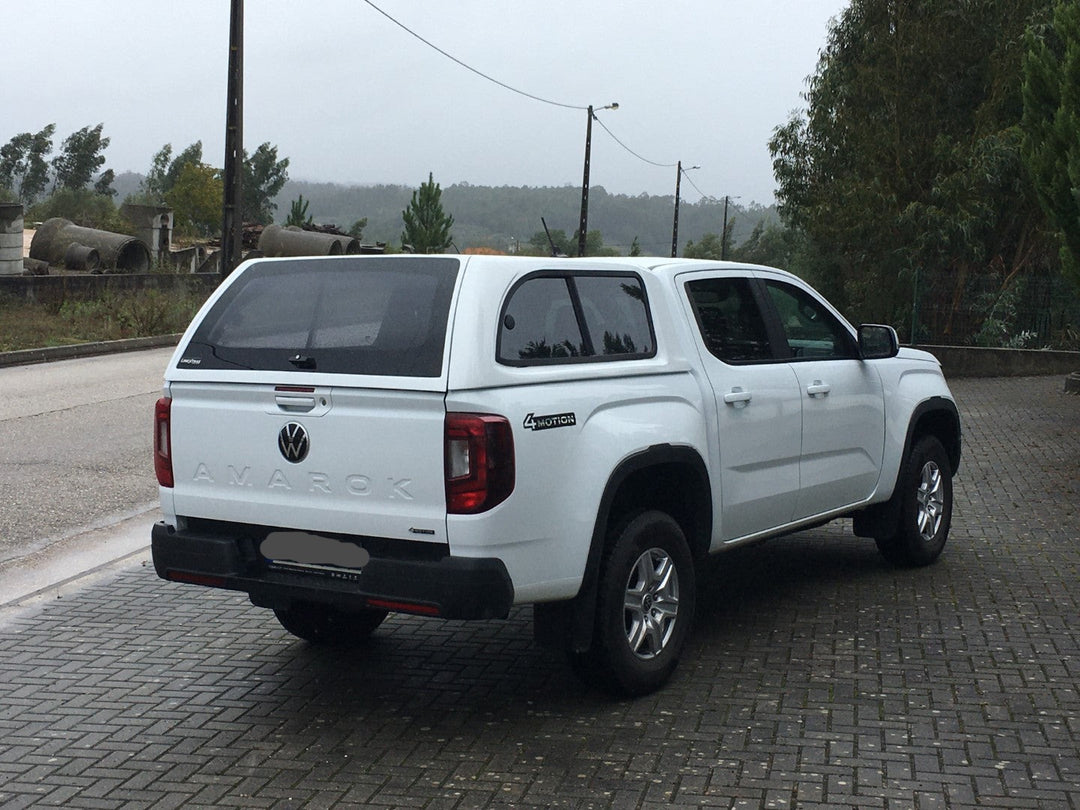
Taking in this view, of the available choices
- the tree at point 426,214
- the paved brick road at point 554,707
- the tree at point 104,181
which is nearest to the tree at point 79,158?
the tree at point 104,181

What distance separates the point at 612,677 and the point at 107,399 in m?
12.2

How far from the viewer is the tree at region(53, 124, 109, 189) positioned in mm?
101688

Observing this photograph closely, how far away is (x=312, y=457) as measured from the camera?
4.97m

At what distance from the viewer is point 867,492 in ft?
24.0

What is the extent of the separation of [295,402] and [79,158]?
104 meters

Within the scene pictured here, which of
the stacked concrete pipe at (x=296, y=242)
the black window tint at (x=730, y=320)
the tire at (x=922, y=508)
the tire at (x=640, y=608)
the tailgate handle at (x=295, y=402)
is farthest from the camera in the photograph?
the stacked concrete pipe at (x=296, y=242)

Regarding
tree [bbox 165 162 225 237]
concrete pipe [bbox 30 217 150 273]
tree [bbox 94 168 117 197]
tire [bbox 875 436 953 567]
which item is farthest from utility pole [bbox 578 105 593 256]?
tree [bbox 94 168 117 197]

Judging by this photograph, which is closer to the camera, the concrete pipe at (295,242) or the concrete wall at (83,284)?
the concrete wall at (83,284)

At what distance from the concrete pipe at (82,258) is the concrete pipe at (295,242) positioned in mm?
7476

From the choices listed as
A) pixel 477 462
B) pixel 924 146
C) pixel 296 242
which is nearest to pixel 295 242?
pixel 296 242

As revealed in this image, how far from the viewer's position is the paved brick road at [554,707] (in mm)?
4441

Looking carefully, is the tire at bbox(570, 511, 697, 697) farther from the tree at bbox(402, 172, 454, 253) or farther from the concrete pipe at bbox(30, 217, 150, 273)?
the tree at bbox(402, 172, 454, 253)

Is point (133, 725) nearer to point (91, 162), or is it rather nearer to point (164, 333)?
point (164, 333)

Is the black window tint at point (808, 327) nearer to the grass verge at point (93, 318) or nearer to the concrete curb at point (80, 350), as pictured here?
the concrete curb at point (80, 350)
